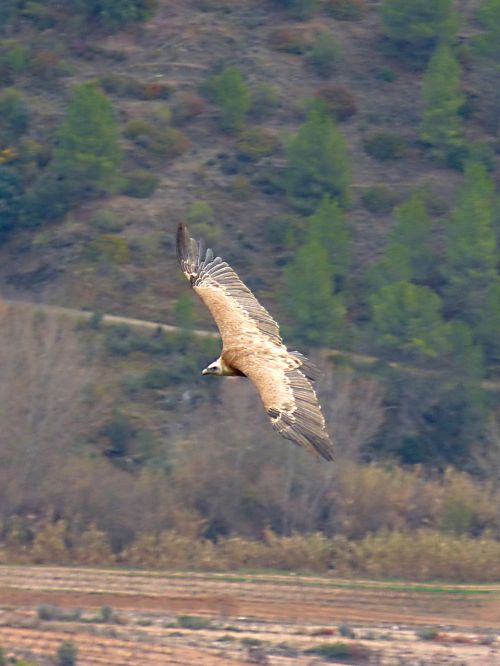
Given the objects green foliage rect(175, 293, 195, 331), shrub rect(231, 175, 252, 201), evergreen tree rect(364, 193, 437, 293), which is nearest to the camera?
green foliage rect(175, 293, 195, 331)

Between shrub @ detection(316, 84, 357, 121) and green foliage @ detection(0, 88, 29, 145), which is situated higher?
shrub @ detection(316, 84, 357, 121)

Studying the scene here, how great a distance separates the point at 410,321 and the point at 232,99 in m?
19.0

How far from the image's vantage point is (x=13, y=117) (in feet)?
218

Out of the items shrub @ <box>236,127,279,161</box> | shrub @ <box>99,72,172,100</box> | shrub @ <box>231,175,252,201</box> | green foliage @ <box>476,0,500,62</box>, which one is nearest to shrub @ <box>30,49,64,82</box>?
shrub @ <box>99,72,172,100</box>

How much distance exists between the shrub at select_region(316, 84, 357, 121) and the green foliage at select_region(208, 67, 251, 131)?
4.08 metres

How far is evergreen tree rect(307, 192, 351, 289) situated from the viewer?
55938 millimetres

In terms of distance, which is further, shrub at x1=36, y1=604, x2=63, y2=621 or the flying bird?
shrub at x1=36, y1=604, x2=63, y2=621

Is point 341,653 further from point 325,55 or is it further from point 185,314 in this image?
point 325,55

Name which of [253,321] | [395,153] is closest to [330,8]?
[395,153]

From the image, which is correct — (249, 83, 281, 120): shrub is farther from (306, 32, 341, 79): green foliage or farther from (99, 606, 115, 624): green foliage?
(99, 606, 115, 624): green foliage

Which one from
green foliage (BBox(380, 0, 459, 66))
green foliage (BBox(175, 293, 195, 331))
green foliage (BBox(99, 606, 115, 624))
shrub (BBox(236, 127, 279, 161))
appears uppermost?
green foliage (BBox(380, 0, 459, 66))

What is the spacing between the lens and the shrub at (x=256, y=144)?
65625 mm

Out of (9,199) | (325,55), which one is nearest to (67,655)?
(9,199)

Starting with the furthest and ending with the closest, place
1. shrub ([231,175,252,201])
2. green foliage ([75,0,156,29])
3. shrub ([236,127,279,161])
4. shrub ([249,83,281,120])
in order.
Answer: green foliage ([75,0,156,29]) → shrub ([249,83,281,120]) → shrub ([236,127,279,161]) → shrub ([231,175,252,201])
